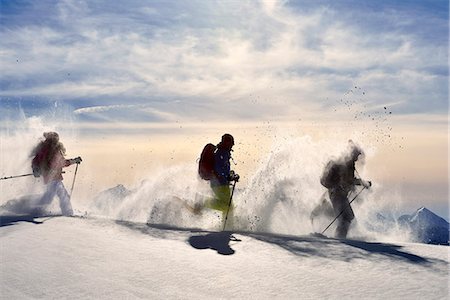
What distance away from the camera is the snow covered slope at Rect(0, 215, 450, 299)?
6.05m

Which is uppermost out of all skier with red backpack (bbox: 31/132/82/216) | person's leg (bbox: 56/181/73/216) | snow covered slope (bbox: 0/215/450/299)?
skier with red backpack (bbox: 31/132/82/216)

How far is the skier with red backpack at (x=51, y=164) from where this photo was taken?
14.9 meters

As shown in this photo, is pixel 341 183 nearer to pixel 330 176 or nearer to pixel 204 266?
pixel 330 176

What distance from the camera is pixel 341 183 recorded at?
13.7 m

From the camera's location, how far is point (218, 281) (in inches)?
253

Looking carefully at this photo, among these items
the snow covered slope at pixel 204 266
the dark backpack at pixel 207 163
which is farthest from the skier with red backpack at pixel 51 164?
the snow covered slope at pixel 204 266

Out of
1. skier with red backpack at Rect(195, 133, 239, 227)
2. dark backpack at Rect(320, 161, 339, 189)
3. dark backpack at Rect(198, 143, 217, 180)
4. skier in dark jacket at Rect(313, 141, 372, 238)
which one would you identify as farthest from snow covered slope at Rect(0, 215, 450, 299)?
dark backpack at Rect(320, 161, 339, 189)

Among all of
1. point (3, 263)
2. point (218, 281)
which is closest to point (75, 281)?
point (3, 263)

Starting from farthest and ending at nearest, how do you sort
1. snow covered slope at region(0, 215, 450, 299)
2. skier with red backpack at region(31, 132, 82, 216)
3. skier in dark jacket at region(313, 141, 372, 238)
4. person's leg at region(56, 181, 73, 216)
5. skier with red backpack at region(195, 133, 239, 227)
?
1. skier with red backpack at region(31, 132, 82, 216)
2. person's leg at region(56, 181, 73, 216)
3. skier in dark jacket at region(313, 141, 372, 238)
4. skier with red backpack at region(195, 133, 239, 227)
5. snow covered slope at region(0, 215, 450, 299)

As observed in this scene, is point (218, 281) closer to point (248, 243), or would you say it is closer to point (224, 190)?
point (248, 243)

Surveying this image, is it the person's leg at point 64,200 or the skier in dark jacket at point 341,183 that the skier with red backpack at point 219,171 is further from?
the person's leg at point 64,200

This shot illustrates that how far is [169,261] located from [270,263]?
1.56 m

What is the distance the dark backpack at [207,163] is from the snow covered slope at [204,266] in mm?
3183

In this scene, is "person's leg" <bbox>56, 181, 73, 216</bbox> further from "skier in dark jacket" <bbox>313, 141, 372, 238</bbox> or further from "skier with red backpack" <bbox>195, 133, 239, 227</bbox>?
"skier in dark jacket" <bbox>313, 141, 372, 238</bbox>
